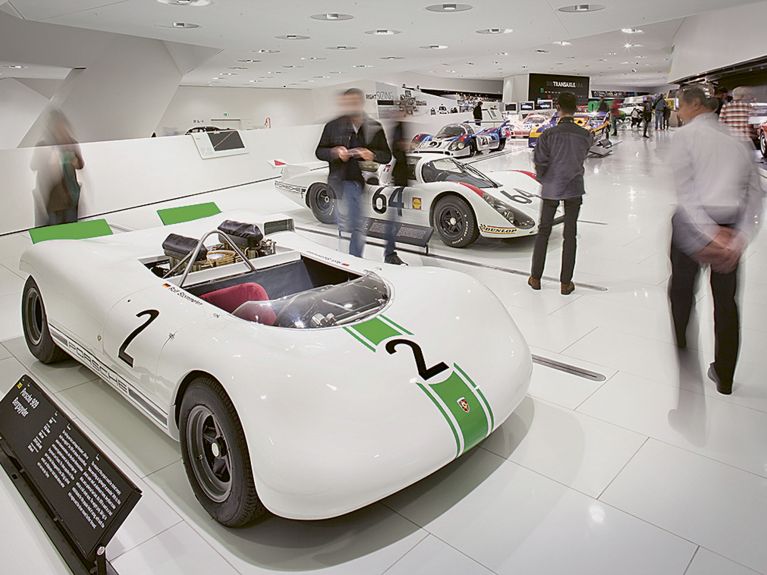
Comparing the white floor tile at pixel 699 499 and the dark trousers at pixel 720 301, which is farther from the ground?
the dark trousers at pixel 720 301

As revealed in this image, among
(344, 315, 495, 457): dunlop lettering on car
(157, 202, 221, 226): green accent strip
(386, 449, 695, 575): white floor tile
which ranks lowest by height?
(386, 449, 695, 575): white floor tile

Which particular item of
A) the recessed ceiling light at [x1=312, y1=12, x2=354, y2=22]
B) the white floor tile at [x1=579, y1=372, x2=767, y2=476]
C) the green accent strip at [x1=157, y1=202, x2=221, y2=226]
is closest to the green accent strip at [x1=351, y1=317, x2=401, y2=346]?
the white floor tile at [x1=579, y1=372, x2=767, y2=476]

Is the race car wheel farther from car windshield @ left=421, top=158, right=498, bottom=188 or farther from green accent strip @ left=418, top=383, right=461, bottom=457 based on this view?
green accent strip @ left=418, top=383, right=461, bottom=457

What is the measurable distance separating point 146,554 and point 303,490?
27.6 inches

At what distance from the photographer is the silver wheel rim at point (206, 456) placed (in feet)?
7.04

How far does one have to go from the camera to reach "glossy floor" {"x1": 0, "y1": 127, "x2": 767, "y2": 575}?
1.93 metres

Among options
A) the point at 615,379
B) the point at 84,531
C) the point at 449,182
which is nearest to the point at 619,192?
the point at 449,182

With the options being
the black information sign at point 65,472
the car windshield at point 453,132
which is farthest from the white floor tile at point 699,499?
the car windshield at point 453,132

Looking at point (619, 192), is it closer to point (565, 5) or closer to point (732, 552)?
point (565, 5)

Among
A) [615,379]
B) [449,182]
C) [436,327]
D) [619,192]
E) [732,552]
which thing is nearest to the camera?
[732,552]

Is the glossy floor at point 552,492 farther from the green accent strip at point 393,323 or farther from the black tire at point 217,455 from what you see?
the green accent strip at point 393,323

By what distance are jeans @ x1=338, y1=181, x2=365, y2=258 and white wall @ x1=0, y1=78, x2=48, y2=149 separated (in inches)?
729

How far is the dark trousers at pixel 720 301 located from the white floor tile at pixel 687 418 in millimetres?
226

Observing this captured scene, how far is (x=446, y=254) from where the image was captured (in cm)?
591
